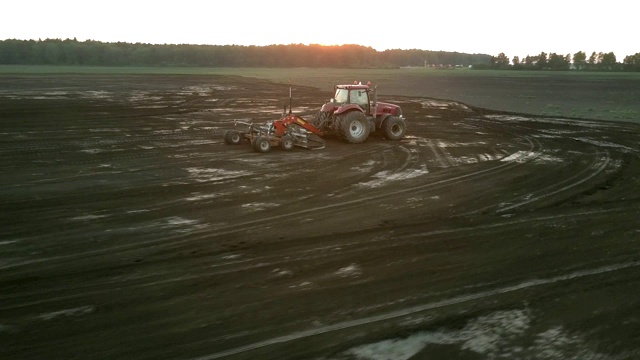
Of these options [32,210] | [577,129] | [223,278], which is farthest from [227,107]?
[223,278]

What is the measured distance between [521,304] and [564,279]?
45.8 inches

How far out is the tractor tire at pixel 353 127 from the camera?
67.5 ft

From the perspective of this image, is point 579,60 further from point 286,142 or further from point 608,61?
point 286,142

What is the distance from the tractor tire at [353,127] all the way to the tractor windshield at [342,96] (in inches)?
25.6

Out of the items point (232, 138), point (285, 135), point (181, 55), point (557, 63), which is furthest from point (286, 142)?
point (181, 55)

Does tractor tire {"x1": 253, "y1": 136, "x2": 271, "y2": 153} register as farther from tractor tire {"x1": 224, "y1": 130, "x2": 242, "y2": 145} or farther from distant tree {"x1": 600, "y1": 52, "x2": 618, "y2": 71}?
distant tree {"x1": 600, "y1": 52, "x2": 618, "y2": 71}

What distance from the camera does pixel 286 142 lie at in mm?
19422

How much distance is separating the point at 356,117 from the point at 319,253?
12.0 metres

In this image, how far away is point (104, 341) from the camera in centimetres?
630

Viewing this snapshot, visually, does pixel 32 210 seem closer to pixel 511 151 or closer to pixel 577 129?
pixel 511 151

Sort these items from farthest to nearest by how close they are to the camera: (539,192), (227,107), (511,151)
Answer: (227,107)
(511,151)
(539,192)

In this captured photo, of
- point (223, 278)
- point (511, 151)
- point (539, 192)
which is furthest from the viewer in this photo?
point (511, 151)

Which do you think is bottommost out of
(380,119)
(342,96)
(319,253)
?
(319,253)

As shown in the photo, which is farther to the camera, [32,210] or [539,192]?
[539,192]
